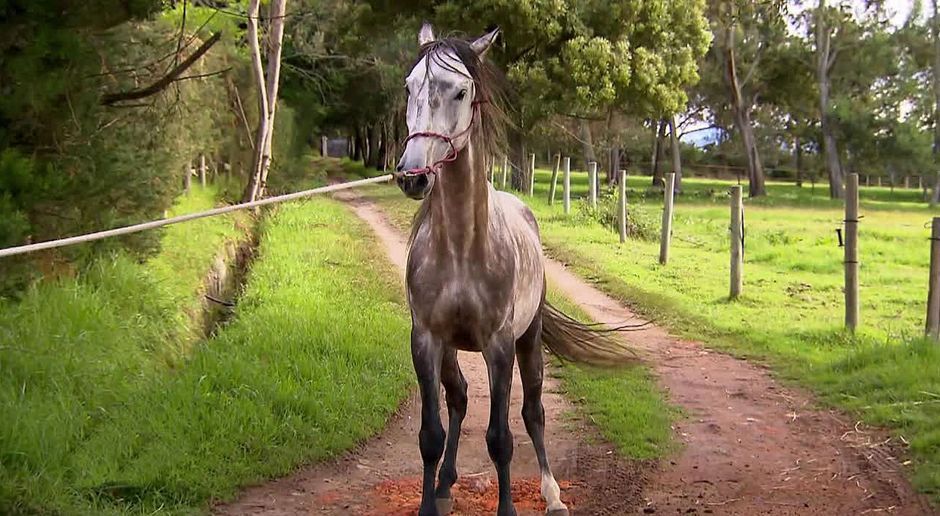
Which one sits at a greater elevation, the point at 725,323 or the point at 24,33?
the point at 24,33

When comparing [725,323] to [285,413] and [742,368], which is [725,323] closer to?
[742,368]

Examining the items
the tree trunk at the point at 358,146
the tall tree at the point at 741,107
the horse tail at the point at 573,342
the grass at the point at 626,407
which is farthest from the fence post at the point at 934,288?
the tree trunk at the point at 358,146

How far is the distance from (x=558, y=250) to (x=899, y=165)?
1173 inches

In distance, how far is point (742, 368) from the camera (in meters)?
7.80

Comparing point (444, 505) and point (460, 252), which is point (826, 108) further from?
point (460, 252)

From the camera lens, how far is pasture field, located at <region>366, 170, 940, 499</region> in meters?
6.42

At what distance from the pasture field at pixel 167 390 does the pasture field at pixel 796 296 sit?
11.4 feet

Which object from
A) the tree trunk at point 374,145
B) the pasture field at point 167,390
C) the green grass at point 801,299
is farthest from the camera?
the tree trunk at point 374,145

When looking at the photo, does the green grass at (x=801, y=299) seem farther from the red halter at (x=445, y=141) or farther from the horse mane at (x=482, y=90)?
the red halter at (x=445, y=141)

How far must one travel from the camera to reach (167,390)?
227 inches

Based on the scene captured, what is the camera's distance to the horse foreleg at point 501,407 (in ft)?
13.3

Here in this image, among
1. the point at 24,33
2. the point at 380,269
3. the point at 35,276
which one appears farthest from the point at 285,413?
the point at 380,269

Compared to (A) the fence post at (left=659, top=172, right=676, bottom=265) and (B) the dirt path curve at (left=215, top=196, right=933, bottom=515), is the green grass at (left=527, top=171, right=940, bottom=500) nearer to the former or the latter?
(A) the fence post at (left=659, top=172, right=676, bottom=265)

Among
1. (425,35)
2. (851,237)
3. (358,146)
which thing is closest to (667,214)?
(851,237)
